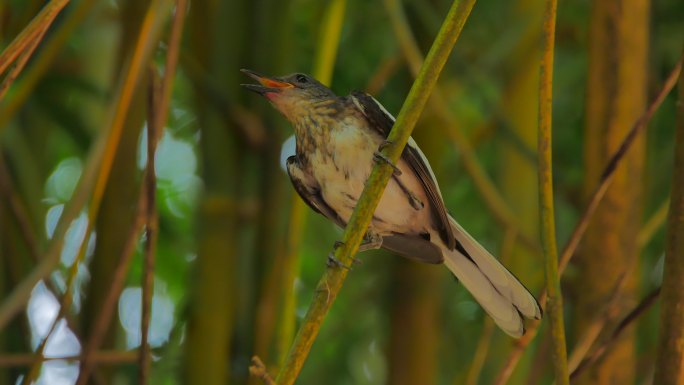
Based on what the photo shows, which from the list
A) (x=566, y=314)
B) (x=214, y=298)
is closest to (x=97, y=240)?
(x=214, y=298)

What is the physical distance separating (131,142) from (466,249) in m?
1.21

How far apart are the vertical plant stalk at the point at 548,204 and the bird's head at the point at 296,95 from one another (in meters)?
1.15

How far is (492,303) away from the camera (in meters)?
2.30

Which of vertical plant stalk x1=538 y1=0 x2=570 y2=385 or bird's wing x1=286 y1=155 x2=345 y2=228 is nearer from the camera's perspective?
vertical plant stalk x1=538 y1=0 x2=570 y2=385

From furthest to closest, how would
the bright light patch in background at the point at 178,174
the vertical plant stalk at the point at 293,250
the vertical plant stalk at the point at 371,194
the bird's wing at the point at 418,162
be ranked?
1. the bright light patch in background at the point at 178,174
2. the bird's wing at the point at 418,162
3. the vertical plant stalk at the point at 293,250
4. the vertical plant stalk at the point at 371,194

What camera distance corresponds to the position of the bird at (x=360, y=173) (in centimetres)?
262

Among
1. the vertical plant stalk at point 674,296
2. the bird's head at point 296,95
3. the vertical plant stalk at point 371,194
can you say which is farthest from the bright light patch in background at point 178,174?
the vertical plant stalk at point 674,296

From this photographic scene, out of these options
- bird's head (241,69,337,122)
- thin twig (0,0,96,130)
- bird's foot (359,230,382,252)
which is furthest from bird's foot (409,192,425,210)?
thin twig (0,0,96,130)

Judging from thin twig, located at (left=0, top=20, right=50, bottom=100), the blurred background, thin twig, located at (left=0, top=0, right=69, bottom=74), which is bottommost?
the blurred background

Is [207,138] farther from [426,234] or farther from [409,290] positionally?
[409,290]

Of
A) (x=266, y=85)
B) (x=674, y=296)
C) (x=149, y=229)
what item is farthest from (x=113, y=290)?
(x=674, y=296)

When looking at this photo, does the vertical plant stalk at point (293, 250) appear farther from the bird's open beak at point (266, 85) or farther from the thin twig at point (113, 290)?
the thin twig at point (113, 290)

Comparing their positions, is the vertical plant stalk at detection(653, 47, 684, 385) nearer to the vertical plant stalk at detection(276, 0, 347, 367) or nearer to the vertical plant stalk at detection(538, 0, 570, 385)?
the vertical plant stalk at detection(538, 0, 570, 385)

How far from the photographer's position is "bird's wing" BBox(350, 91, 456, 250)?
2594 millimetres
